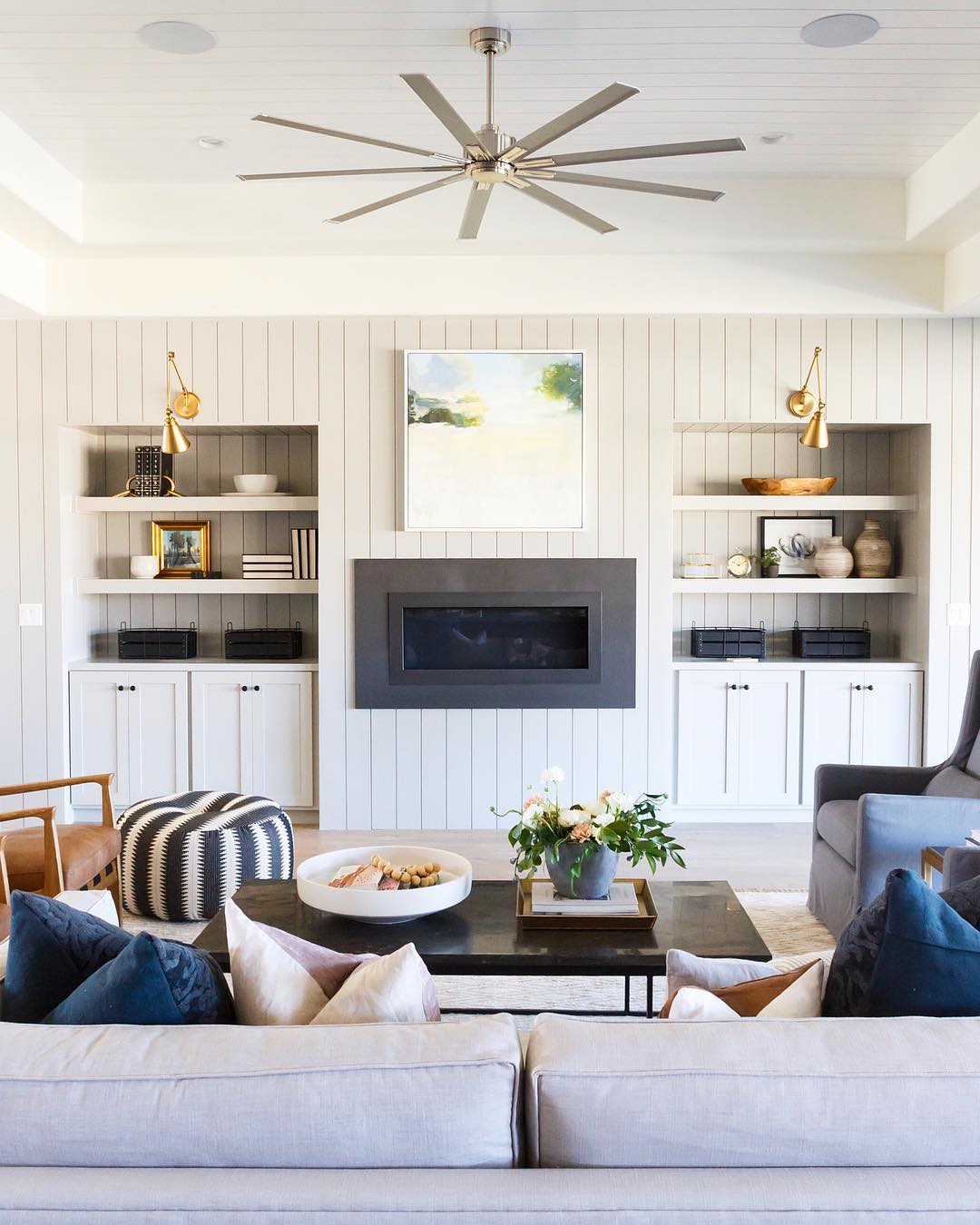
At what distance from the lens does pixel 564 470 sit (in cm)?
502

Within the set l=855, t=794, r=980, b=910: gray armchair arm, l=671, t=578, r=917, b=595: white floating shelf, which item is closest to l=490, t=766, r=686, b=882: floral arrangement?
l=855, t=794, r=980, b=910: gray armchair arm

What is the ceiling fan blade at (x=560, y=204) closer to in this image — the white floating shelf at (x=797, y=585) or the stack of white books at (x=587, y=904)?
the stack of white books at (x=587, y=904)

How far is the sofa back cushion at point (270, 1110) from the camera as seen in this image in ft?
3.96

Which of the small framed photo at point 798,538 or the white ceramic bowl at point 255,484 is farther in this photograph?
the small framed photo at point 798,538

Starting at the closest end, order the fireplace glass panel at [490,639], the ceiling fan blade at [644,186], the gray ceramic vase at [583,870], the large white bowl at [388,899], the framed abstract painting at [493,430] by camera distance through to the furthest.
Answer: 1. the large white bowl at [388,899]
2. the gray ceramic vase at [583,870]
3. the ceiling fan blade at [644,186]
4. the framed abstract painting at [493,430]
5. the fireplace glass panel at [490,639]

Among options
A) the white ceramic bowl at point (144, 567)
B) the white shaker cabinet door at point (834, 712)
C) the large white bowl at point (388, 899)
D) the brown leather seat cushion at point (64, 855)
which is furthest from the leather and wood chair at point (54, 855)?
the white shaker cabinet door at point (834, 712)

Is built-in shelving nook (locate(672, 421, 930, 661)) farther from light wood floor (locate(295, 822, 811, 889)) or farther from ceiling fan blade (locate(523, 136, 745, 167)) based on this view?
ceiling fan blade (locate(523, 136, 745, 167))

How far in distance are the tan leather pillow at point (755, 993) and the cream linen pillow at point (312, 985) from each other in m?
0.39

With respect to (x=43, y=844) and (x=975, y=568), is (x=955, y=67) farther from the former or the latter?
(x=43, y=844)

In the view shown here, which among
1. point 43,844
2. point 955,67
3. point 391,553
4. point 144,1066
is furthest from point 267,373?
point 144,1066

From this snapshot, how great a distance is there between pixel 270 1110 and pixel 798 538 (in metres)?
4.80

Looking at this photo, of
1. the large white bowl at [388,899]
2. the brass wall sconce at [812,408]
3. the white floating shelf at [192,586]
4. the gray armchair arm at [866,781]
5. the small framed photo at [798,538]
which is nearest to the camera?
A: the large white bowl at [388,899]

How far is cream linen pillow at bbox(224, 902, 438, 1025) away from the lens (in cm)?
144

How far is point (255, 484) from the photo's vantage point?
17.6 ft
